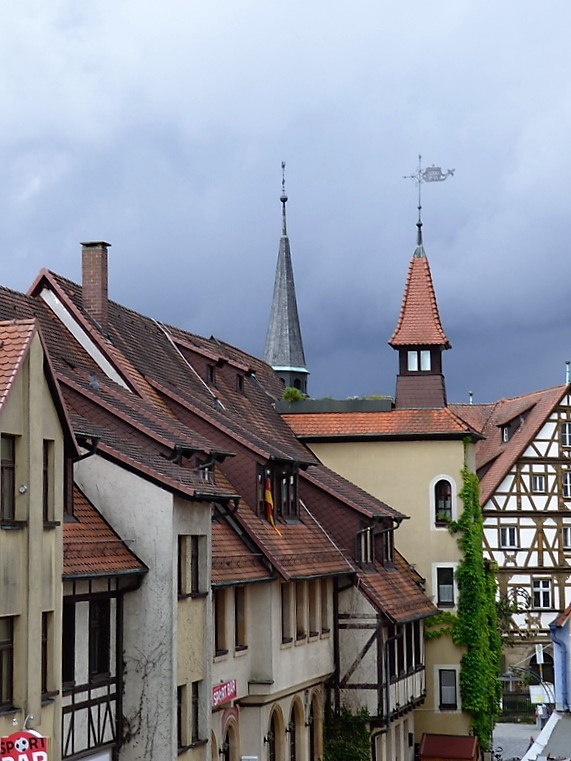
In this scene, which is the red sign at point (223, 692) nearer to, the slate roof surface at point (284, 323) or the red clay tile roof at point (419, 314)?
the red clay tile roof at point (419, 314)

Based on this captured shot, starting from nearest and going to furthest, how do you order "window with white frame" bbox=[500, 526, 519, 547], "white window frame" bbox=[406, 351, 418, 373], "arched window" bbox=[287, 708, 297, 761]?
"arched window" bbox=[287, 708, 297, 761] → "white window frame" bbox=[406, 351, 418, 373] → "window with white frame" bbox=[500, 526, 519, 547]

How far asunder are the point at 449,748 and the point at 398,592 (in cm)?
602

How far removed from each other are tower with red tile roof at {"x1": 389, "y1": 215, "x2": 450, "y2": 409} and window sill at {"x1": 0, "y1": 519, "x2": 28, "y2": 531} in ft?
97.4

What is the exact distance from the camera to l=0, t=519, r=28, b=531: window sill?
2112 cm

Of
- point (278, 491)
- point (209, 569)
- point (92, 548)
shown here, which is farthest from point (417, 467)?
point (92, 548)

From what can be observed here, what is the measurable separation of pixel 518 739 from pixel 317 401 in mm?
19465

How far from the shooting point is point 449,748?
46.1 metres

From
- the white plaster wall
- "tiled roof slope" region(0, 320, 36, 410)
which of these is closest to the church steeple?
the white plaster wall

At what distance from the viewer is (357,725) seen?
131 ft

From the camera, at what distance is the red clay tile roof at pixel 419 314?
5158 centimetres

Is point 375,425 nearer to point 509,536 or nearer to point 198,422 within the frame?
point 198,422

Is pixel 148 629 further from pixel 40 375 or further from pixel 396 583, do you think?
pixel 396 583

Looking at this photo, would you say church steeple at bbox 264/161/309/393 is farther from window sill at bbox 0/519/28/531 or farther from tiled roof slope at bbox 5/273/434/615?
window sill at bbox 0/519/28/531

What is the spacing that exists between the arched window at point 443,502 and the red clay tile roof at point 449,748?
6528 mm
